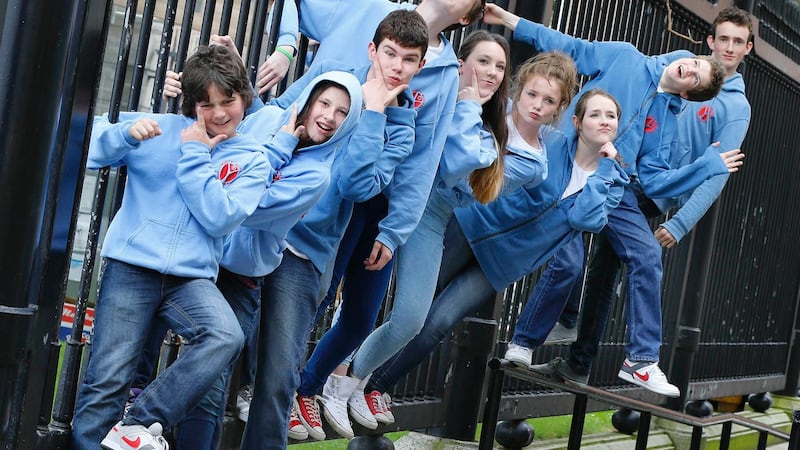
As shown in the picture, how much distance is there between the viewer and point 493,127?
4695 millimetres

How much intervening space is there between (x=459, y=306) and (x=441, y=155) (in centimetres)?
79

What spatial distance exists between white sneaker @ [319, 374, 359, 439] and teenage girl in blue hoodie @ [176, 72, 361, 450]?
685 mm

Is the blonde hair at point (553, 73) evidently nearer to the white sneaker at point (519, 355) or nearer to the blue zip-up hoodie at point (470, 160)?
the blue zip-up hoodie at point (470, 160)

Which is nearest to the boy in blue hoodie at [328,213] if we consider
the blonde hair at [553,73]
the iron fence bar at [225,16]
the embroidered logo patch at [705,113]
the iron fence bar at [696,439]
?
the iron fence bar at [225,16]

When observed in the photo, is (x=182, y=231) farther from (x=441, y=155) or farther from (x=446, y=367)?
(x=446, y=367)

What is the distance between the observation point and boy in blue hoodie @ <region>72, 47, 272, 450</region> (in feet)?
11.3

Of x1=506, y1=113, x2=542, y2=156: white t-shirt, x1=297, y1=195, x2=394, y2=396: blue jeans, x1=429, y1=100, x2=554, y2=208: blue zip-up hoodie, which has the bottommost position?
x1=297, y1=195, x2=394, y2=396: blue jeans

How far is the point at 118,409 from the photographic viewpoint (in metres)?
3.47

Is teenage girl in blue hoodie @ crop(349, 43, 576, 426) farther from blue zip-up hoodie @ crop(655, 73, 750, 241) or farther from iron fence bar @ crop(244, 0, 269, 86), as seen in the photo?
blue zip-up hoodie @ crop(655, 73, 750, 241)

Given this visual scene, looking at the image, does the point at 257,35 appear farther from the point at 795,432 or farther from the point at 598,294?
the point at 795,432

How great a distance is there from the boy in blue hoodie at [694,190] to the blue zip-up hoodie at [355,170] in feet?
5.92

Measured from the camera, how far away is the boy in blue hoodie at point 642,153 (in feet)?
18.0

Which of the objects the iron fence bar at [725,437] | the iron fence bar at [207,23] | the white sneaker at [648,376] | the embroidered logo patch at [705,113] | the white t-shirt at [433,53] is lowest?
the iron fence bar at [725,437]

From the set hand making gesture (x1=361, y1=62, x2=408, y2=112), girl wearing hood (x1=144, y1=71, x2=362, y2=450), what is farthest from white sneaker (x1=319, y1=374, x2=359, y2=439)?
hand making gesture (x1=361, y1=62, x2=408, y2=112)
